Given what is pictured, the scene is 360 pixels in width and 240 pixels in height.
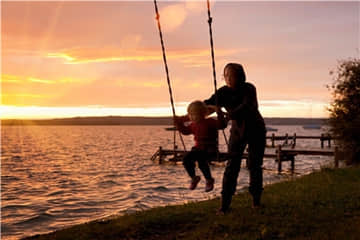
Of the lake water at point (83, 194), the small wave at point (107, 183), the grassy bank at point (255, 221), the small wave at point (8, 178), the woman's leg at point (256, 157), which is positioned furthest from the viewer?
the small wave at point (8, 178)

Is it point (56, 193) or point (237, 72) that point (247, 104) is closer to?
point (237, 72)

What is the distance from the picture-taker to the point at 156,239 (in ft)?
29.0

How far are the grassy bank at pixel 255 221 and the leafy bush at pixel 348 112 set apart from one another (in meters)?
16.0

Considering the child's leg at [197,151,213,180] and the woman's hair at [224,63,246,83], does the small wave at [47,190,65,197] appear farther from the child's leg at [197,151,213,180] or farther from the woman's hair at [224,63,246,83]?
the woman's hair at [224,63,246,83]

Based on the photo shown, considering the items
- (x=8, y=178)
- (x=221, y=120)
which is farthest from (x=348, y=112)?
(x=8, y=178)

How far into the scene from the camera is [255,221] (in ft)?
28.6

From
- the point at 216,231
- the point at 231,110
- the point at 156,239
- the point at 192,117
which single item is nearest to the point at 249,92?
the point at 231,110

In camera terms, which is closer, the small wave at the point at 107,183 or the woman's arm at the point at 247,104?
the woman's arm at the point at 247,104

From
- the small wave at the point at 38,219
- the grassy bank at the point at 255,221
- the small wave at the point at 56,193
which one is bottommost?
the small wave at the point at 56,193

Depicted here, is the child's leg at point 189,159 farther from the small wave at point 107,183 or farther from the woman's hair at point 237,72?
the small wave at point 107,183

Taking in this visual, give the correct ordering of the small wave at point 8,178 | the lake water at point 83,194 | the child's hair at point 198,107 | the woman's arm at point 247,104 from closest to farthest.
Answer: the child's hair at point 198,107
the woman's arm at point 247,104
the lake water at point 83,194
the small wave at point 8,178

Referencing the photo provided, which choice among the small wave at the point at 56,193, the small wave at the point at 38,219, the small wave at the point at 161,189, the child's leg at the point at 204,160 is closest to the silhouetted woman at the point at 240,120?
the child's leg at the point at 204,160

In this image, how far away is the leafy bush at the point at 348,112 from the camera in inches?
1085

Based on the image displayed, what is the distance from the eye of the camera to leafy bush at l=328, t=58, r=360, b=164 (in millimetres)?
27547
